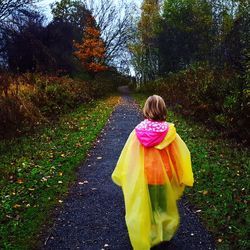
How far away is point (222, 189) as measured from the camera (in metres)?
7.53

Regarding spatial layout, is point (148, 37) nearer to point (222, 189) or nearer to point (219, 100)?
point (219, 100)

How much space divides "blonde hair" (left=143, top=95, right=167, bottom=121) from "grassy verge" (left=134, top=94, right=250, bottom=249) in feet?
6.32

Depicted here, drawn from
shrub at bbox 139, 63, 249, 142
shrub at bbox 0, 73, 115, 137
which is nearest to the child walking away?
shrub at bbox 139, 63, 249, 142

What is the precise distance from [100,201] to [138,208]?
2.27 metres

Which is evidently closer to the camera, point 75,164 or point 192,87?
point 75,164

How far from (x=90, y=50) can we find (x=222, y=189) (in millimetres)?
39087

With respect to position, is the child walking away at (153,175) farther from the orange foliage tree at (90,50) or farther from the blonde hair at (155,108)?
the orange foliage tree at (90,50)

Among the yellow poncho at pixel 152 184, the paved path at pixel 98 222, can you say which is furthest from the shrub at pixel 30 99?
the yellow poncho at pixel 152 184

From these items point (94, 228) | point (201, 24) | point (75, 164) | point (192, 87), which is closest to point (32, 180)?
point (75, 164)

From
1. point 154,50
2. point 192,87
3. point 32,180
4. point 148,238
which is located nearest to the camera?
point 148,238

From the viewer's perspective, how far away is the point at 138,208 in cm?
506

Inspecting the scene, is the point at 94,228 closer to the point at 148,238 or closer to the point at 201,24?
the point at 148,238

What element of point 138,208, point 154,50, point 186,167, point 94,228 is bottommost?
point 94,228

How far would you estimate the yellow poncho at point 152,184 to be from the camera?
16.6 feet
